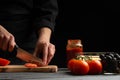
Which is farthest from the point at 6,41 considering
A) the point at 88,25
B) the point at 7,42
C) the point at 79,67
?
the point at 88,25

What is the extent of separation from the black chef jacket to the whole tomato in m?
0.40

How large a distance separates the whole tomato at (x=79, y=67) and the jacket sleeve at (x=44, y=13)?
40cm

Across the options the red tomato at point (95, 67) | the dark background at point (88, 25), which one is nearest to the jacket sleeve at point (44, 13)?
the red tomato at point (95, 67)

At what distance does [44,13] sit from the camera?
2.38 m

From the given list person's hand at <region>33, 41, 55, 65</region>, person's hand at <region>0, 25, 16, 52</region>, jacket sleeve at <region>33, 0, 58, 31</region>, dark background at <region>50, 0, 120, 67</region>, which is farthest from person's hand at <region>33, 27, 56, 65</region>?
dark background at <region>50, 0, 120, 67</region>

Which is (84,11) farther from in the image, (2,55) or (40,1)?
(2,55)

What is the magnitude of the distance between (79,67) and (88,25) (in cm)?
152

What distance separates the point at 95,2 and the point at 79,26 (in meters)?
0.25

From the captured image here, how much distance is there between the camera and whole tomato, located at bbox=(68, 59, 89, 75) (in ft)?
6.33

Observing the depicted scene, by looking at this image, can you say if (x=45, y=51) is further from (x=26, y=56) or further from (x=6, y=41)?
(x=6, y=41)

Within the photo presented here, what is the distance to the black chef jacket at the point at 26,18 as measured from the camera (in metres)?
2.33

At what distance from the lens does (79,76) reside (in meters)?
1.88

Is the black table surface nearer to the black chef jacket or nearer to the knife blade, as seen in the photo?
the knife blade

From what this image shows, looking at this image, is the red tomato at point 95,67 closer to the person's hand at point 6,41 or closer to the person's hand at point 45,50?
the person's hand at point 45,50
